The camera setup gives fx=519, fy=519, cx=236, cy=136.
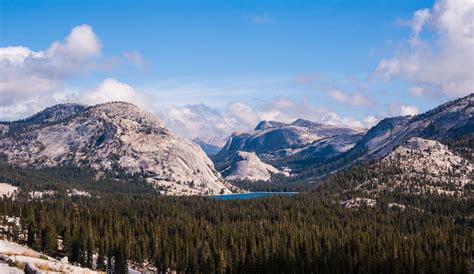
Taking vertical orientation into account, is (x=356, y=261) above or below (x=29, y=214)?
below

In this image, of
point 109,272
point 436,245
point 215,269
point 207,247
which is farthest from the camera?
point 436,245

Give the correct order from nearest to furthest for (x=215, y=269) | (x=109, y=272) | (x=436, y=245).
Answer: (x=109, y=272) < (x=215, y=269) < (x=436, y=245)

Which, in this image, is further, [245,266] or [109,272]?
[245,266]

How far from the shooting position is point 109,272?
516 ft

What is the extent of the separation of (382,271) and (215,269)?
177ft

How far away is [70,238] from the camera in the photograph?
536 feet

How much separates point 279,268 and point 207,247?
26652 millimetres

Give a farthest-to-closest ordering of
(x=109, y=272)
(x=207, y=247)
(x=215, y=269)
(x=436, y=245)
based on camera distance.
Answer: (x=436, y=245) < (x=207, y=247) < (x=215, y=269) < (x=109, y=272)

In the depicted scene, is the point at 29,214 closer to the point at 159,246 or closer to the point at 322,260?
the point at 159,246

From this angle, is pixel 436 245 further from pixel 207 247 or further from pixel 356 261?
pixel 207 247

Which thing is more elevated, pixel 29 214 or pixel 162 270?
pixel 29 214

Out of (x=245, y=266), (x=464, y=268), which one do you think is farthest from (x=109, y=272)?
(x=464, y=268)

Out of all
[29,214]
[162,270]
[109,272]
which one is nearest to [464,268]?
[162,270]

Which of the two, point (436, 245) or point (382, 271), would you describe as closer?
point (382, 271)
